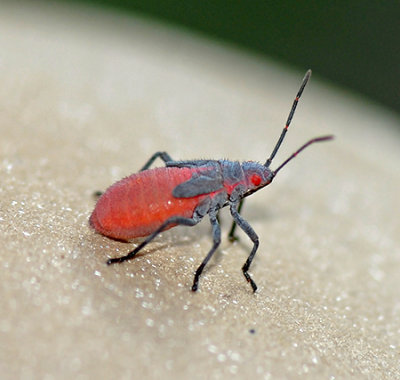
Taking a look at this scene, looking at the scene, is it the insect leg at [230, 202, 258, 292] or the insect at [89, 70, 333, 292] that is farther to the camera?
the insect leg at [230, 202, 258, 292]

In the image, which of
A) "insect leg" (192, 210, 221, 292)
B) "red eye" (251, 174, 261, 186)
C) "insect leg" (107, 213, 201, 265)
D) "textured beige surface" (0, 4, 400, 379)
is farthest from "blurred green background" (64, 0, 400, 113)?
"insect leg" (107, 213, 201, 265)

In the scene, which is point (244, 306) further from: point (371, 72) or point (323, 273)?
point (371, 72)

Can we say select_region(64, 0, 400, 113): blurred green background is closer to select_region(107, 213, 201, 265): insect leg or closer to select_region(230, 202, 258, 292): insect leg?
select_region(230, 202, 258, 292): insect leg

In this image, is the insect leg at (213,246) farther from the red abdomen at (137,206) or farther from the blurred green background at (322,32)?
the blurred green background at (322,32)

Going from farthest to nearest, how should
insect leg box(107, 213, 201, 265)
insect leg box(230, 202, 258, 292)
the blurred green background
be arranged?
1. the blurred green background
2. insect leg box(230, 202, 258, 292)
3. insect leg box(107, 213, 201, 265)

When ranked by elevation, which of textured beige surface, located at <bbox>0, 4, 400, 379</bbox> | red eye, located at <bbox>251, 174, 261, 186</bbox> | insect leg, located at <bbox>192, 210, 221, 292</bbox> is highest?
red eye, located at <bbox>251, 174, 261, 186</bbox>
